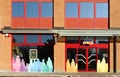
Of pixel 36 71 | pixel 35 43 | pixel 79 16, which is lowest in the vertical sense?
pixel 36 71

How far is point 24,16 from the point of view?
124ft

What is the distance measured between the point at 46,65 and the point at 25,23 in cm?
412

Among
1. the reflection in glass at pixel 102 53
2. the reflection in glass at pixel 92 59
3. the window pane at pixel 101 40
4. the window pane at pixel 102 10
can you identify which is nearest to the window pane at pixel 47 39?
the reflection in glass at pixel 92 59

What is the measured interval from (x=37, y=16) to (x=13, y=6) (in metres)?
2.31

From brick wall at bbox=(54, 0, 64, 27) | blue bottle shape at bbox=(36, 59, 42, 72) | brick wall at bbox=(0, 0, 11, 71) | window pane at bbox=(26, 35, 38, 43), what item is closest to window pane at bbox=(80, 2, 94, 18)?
brick wall at bbox=(54, 0, 64, 27)

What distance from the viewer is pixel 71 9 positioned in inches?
1494

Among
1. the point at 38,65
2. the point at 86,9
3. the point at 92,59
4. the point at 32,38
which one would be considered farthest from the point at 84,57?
the point at 32,38

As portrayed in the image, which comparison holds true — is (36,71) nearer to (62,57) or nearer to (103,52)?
(62,57)

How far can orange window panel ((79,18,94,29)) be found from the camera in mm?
37750

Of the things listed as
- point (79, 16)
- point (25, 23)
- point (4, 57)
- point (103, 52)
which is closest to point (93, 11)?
point (79, 16)

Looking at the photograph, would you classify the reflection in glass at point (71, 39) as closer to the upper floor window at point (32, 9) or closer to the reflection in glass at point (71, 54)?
the reflection in glass at point (71, 54)

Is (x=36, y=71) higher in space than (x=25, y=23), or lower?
lower

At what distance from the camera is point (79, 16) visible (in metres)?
37.9

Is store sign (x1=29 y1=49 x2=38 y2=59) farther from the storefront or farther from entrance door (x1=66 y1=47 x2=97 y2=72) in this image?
entrance door (x1=66 y1=47 x2=97 y2=72)
